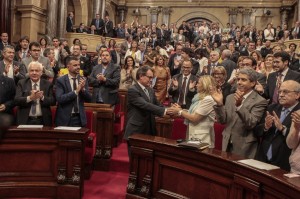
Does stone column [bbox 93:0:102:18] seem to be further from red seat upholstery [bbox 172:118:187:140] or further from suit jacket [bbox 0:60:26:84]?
red seat upholstery [bbox 172:118:187:140]

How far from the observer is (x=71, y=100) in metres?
3.73

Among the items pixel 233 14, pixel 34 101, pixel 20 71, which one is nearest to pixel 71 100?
pixel 34 101

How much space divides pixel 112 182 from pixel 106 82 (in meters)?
1.42

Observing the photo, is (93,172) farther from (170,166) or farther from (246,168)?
(246,168)

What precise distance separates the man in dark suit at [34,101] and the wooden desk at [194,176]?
991mm

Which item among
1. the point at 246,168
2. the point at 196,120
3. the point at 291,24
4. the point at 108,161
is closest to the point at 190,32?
the point at 291,24

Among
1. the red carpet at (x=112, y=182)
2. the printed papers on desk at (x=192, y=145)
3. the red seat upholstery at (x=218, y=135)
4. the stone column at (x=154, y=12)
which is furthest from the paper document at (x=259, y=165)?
the stone column at (x=154, y=12)

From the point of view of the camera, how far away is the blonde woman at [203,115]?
3.18m

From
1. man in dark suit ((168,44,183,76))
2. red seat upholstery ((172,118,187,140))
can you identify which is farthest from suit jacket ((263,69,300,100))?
man in dark suit ((168,44,183,76))

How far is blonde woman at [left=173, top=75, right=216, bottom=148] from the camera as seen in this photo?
10.4 ft

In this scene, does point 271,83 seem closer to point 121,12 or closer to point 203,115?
point 203,115

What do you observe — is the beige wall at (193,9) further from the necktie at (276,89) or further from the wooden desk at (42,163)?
the wooden desk at (42,163)

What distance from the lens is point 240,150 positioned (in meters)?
3.00

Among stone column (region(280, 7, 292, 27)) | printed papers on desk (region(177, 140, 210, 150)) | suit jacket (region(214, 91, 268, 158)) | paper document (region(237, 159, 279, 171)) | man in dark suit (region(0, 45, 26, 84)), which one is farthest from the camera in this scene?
stone column (region(280, 7, 292, 27))
